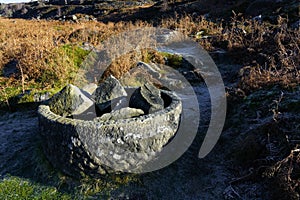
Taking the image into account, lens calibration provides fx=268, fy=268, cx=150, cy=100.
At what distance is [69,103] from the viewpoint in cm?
494

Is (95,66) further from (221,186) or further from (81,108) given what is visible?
(221,186)

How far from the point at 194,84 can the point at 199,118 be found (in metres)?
2.48

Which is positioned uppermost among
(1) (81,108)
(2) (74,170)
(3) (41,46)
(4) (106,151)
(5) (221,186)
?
(3) (41,46)

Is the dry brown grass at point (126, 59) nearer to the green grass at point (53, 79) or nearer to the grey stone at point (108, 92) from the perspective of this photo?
the green grass at point (53, 79)

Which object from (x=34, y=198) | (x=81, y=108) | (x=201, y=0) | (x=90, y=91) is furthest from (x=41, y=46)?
(x=201, y=0)

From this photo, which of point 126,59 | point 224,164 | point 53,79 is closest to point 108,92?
point 224,164

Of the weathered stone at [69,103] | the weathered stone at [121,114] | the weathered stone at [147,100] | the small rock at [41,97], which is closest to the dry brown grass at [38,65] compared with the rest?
the small rock at [41,97]

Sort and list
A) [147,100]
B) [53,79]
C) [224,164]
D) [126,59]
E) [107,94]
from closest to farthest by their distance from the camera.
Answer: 1. [224,164]
2. [147,100]
3. [107,94]
4. [53,79]
5. [126,59]

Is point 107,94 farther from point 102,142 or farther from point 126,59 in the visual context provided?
point 126,59

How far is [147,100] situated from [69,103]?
144cm

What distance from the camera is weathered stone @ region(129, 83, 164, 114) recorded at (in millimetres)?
4773

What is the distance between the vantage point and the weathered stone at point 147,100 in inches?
188

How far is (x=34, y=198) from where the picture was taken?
4016mm

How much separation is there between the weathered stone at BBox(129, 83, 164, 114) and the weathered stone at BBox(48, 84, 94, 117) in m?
0.89
